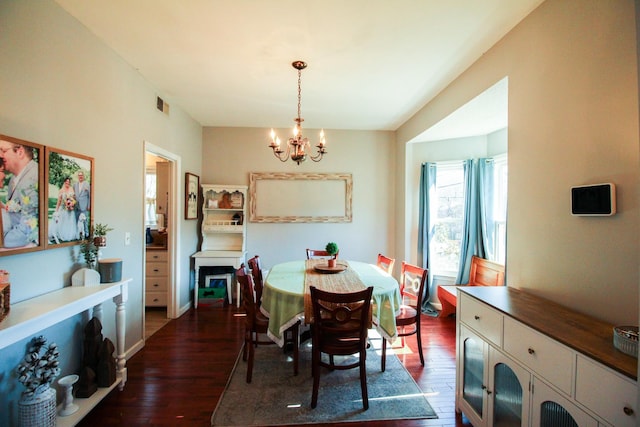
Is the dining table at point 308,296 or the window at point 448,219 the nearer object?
the dining table at point 308,296

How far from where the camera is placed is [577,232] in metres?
1.59

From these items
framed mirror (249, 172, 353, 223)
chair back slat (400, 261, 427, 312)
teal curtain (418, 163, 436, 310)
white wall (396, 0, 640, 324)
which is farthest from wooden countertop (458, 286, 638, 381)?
framed mirror (249, 172, 353, 223)

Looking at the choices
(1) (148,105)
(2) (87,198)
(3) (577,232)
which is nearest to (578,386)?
(3) (577,232)

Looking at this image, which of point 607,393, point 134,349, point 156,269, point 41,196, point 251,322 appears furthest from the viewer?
point 156,269

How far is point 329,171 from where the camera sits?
4.67 m

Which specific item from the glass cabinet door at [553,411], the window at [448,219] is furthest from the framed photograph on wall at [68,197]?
the window at [448,219]

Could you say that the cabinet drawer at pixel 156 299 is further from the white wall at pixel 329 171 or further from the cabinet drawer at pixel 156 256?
the white wall at pixel 329 171

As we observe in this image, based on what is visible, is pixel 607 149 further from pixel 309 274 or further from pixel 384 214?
pixel 384 214

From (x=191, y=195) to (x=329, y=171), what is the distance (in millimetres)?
2150

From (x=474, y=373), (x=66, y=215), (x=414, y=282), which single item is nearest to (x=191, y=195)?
(x=66, y=215)

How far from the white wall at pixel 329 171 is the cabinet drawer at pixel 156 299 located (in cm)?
135

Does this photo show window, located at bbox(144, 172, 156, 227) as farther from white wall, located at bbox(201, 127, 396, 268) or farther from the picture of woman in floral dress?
the picture of woman in floral dress

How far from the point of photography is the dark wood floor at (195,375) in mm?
1969

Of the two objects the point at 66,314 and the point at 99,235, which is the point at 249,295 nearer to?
the point at 66,314
